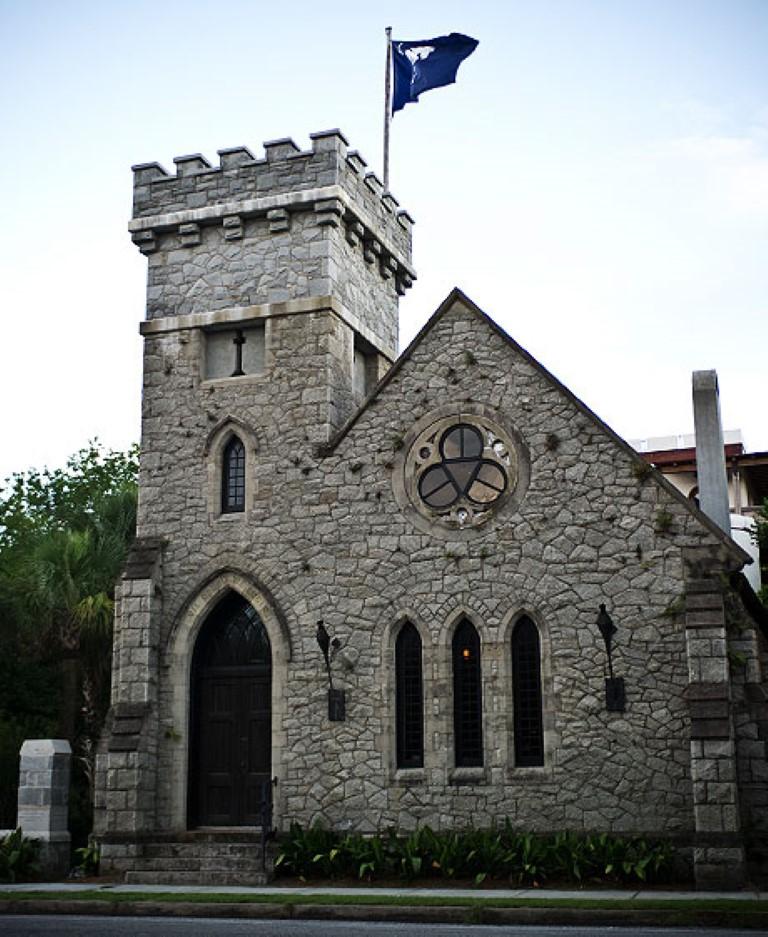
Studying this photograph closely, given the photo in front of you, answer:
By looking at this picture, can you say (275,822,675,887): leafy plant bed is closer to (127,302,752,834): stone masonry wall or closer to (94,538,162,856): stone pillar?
(127,302,752,834): stone masonry wall

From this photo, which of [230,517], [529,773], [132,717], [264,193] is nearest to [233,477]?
[230,517]

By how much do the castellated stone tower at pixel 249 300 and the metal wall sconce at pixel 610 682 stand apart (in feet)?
18.8

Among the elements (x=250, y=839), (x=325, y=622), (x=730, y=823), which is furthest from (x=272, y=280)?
(x=730, y=823)

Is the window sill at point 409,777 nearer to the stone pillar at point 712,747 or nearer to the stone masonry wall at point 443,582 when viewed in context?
the stone masonry wall at point 443,582

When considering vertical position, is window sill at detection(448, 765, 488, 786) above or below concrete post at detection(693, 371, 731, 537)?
below

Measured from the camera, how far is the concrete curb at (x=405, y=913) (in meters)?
12.8

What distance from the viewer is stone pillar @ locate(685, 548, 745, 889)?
52.4 ft

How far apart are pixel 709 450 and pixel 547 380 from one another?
3585 millimetres

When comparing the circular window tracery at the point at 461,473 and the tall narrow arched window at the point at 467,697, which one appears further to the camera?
the circular window tracery at the point at 461,473

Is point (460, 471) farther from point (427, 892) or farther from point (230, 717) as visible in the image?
point (427, 892)

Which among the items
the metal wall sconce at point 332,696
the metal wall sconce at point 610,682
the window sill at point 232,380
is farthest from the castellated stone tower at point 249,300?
the metal wall sconce at point 610,682

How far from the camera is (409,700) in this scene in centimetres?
1916

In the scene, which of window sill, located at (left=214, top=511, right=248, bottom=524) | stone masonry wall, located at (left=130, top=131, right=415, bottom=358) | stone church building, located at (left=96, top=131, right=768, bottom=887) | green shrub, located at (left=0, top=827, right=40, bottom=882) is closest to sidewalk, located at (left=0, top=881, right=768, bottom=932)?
green shrub, located at (left=0, top=827, right=40, bottom=882)

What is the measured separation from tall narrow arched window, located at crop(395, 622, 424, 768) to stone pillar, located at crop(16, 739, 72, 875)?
5469mm
